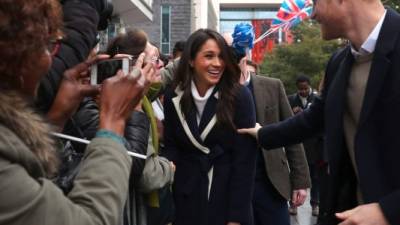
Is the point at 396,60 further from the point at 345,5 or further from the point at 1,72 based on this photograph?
the point at 1,72

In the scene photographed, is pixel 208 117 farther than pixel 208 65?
No

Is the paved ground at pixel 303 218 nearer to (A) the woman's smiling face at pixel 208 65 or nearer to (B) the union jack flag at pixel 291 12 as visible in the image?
(A) the woman's smiling face at pixel 208 65

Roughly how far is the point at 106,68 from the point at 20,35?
67 cm

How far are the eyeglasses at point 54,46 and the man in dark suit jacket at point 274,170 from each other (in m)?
2.68

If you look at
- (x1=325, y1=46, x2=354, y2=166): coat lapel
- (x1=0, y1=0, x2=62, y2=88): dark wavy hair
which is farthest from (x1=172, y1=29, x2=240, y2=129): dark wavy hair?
(x1=0, y1=0, x2=62, y2=88): dark wavy hair

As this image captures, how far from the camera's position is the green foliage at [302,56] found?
132 feet

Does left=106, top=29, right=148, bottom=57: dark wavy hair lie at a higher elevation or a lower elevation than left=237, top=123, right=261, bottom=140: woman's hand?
higher

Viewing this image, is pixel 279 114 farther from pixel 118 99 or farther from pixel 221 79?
pixel 118 99

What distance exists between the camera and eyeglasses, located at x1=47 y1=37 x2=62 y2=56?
5.80ft

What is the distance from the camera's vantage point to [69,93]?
2.09m

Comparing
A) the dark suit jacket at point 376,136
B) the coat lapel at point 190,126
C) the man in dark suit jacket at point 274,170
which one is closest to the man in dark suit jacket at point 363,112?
the dark suit jacket at point 376,136

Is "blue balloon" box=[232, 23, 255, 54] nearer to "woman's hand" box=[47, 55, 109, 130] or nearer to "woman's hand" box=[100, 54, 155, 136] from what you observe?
"woman's hand" box=[47, 55, 109, 130]

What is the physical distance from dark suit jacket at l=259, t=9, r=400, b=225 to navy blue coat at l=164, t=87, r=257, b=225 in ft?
3.55

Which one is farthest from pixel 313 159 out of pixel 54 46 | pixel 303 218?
pixel 54 46
